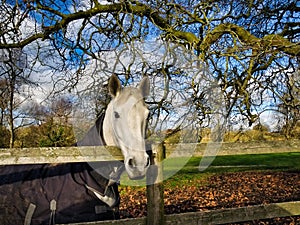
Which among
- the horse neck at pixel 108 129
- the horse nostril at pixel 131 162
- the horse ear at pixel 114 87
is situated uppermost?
the horse ear at pixel 114 87

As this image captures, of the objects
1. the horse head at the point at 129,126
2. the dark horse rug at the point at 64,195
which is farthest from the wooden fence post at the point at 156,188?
the dark horse rug at the point at 64,195

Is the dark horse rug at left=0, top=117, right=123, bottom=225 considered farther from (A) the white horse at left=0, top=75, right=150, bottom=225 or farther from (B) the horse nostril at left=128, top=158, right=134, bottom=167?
(B) the horse nostril at left=128, top=158, right=134, bottom=167

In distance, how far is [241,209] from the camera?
257 centimetres

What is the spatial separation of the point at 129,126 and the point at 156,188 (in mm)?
538

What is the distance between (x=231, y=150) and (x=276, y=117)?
4857 millimetres

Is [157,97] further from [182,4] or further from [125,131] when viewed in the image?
[182,4]

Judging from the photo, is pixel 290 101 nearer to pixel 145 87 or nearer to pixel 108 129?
pixel 145 87

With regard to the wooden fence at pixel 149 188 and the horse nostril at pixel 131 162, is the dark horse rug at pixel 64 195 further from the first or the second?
the horse nostril at pixel 131 162

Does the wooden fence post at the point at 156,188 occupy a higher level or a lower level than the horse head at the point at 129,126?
lower

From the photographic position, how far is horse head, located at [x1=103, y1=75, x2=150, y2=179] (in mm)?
2078

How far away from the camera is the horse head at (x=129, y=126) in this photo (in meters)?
2.08

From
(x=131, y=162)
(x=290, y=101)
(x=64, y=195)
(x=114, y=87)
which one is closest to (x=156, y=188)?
(x=131, y=162)

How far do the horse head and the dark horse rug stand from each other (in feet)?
0.77

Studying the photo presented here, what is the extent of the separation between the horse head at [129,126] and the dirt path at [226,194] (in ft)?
12.3
